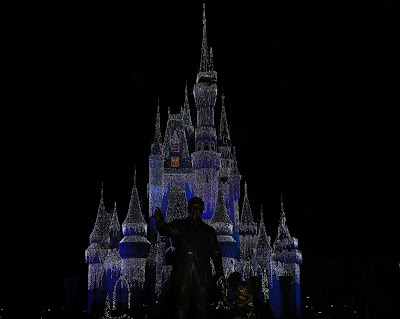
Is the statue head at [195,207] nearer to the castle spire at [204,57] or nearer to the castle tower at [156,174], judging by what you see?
the castle tower at [156,174]

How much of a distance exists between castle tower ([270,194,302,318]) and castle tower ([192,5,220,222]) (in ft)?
19.5

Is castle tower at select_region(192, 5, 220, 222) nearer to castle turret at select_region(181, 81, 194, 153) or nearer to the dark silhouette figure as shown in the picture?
castle turret at select_region(181, 81, 194, 153)

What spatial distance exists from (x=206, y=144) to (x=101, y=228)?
32.2 ft

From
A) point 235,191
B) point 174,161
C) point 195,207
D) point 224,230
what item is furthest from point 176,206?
point 195,207

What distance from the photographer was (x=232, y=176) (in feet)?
154

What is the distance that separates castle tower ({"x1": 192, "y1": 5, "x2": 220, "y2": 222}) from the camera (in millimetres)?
41750

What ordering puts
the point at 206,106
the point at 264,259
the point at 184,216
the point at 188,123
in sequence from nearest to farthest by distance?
the point at 184,216 → the point at 264,259 → the point at 206,106 → the point at 188,123

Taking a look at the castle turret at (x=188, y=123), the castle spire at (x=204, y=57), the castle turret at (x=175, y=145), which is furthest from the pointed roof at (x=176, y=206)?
the castle spire at (x=204, y=57)

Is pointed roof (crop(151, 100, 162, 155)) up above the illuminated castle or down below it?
above

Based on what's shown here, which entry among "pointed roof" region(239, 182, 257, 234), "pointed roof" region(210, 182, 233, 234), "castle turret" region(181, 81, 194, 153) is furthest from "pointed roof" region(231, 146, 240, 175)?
"pointed roof" region(210, 182, 233, 234)

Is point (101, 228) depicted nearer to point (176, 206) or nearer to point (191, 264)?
point (176, 206)

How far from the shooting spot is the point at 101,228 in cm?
4225

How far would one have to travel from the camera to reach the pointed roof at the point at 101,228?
41.9 metres

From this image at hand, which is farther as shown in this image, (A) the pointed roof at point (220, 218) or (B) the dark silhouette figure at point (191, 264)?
(A) the pointed roof at point (220, 218)
